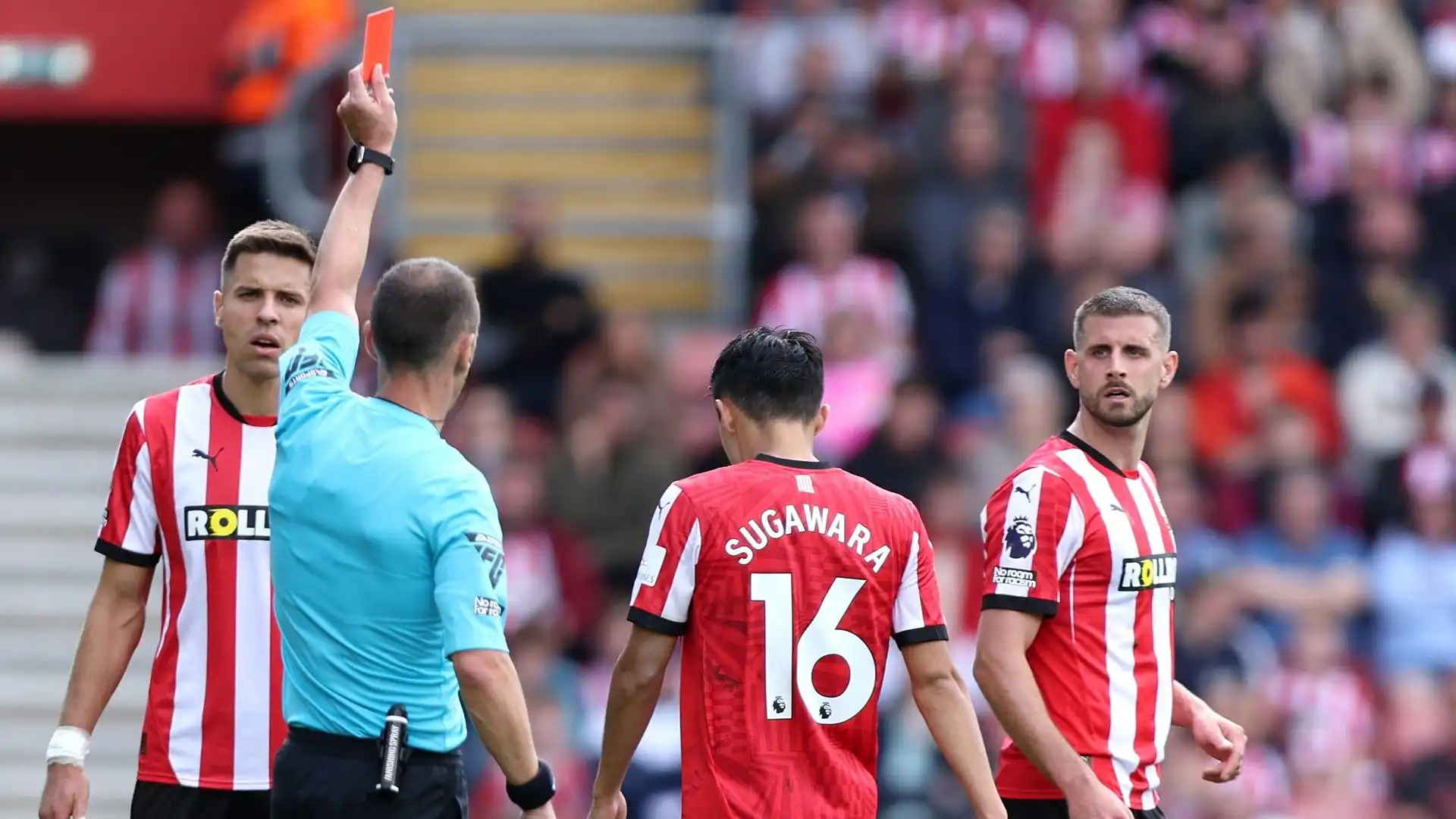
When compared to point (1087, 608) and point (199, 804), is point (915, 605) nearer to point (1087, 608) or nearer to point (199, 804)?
point (1087, 608)

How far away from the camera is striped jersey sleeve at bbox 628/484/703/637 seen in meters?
5.46

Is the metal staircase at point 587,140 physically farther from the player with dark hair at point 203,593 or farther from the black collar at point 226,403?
the player with dark hair at point 203,593

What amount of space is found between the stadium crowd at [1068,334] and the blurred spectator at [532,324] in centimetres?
2

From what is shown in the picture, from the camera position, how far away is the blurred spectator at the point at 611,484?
11.1 meters

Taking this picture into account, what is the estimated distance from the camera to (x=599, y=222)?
13.0 m

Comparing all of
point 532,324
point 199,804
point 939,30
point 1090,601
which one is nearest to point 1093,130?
point 939,30

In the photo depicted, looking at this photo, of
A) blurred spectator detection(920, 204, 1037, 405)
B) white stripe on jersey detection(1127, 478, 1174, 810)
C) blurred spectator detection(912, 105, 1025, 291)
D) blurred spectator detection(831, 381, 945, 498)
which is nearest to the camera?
white stripe on jersey detection(1127, 478, 1174, 810)

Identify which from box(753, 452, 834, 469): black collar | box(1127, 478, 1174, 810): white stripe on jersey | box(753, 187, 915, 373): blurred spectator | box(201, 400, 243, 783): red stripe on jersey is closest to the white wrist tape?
box(201, 400, 243, 783): red stripe on jersey

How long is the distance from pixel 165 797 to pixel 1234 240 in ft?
28.2

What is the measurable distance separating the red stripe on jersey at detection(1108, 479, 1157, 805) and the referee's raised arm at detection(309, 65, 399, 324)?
7.52ft

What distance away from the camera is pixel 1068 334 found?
11906mm

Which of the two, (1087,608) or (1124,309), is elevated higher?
(1124,309)

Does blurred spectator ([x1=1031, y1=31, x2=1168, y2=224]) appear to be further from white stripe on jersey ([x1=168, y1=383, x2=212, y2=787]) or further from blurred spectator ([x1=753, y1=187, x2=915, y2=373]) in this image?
white stripe on jersey ([x1=168, y1=383, x2=212, y2=787])

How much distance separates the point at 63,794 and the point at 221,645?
573mm
